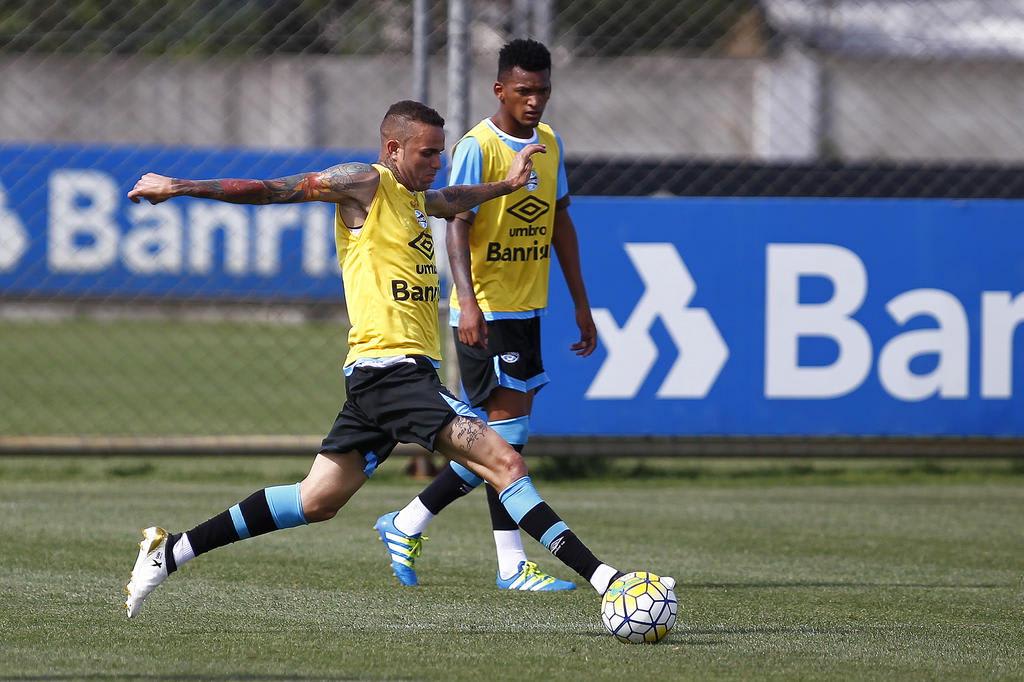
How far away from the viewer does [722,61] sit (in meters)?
24.8

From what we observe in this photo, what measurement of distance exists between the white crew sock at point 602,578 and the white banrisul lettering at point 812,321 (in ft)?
15.0

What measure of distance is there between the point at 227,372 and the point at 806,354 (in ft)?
24.7

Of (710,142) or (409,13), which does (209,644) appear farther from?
(710,142)

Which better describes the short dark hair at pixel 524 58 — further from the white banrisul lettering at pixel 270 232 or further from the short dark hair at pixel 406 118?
the white banrisul lettering at pixel 270 232

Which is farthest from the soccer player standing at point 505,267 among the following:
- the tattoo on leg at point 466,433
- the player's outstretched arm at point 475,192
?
the tattoo on leg at point 466,433

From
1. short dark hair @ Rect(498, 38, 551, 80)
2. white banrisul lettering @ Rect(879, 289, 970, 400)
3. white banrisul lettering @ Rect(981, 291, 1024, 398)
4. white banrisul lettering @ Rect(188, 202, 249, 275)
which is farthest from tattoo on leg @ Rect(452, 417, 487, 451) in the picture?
white banrisul lettering @ Rect(188, 202, 249, 275)

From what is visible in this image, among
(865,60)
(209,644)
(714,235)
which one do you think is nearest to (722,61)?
(865,60)

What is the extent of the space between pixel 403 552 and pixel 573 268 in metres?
1.47

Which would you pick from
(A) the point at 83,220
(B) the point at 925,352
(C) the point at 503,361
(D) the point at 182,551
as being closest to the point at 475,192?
(C) the point at 503,361

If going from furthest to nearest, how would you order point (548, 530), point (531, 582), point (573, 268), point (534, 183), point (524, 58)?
point (573, 268)
point (534, 183)
point (524, 58)
point (531, 582)
point (548, 530)

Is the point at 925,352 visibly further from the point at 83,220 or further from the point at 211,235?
the point at 83,220

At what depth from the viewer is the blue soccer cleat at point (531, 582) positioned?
239 inches

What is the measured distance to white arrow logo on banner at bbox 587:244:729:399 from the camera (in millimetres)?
9219

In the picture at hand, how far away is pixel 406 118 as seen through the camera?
5438mm
